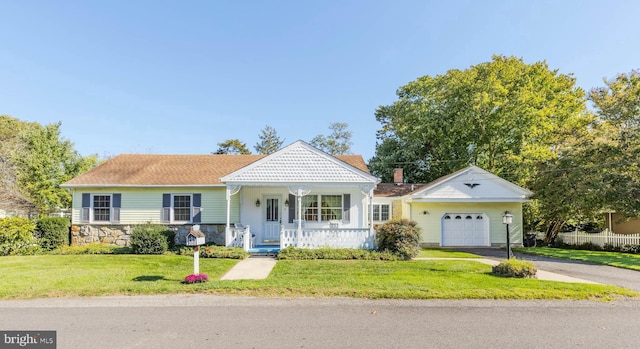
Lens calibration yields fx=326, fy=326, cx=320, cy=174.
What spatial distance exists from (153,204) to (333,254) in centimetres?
938

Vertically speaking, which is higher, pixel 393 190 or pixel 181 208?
pixel 393 190

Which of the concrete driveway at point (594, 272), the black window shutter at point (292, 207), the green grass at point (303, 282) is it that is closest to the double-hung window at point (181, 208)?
the black window shutter at point (292, 207)

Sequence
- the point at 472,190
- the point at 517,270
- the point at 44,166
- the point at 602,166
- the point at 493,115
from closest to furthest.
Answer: the point at 517,270 < the point at 602,166 < the point at 472,190 < the point at 44,166 < the point at 493,115

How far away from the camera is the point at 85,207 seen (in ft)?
51.1

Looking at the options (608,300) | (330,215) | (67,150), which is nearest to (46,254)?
(67,150)

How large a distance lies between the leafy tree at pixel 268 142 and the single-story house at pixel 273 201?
2803 centimetres

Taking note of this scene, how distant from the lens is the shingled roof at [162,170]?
15.7 metres

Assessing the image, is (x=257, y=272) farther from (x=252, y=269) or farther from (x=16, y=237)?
(x=16, y=237)

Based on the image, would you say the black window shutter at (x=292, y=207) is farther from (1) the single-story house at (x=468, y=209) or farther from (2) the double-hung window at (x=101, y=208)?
(2) the double-hung window at (x=101, y=208)

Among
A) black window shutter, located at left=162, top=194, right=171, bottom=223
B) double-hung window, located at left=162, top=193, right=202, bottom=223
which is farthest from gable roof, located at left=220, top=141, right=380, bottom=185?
black window shutter, located at left=162, top=194, right=171, bottom=223

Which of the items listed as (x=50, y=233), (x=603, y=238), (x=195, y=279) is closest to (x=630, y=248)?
(x=603, y=238)

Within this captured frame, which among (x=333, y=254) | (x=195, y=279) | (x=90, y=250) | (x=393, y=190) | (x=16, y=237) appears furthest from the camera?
(x=393, y=190)

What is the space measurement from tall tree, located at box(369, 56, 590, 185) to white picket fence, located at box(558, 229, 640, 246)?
4.25 m

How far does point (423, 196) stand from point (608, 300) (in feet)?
35.7
